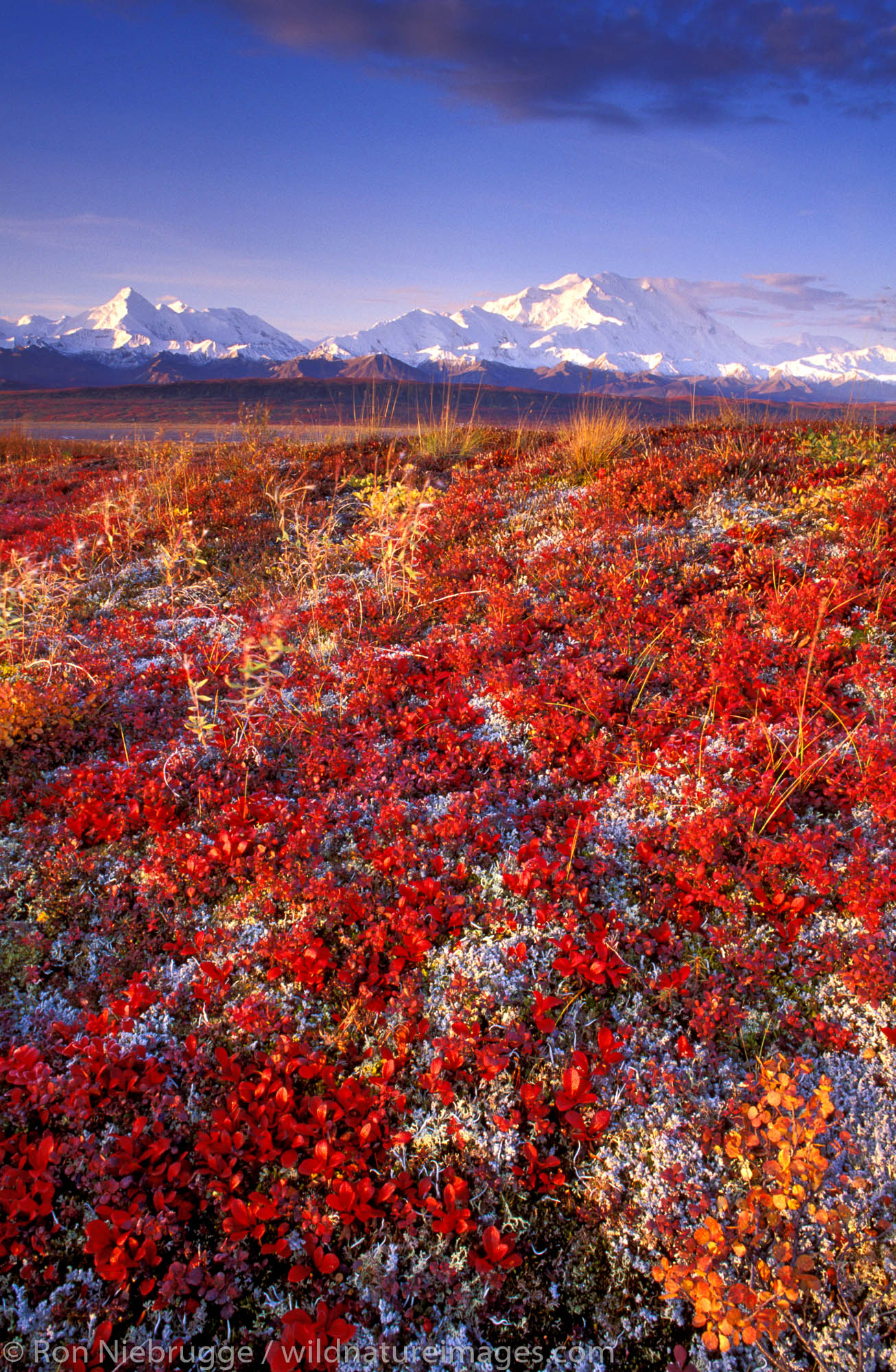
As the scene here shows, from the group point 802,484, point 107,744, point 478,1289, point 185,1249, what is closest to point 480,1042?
point 478,1289

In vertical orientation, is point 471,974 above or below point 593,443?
below

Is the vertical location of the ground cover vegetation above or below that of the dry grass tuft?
below

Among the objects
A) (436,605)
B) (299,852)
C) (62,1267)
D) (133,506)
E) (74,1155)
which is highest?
(133,506)

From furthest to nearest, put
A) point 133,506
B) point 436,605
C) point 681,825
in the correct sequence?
point 133,506 < point 436,605 < point 681,825

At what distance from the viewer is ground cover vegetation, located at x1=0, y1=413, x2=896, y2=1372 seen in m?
2.46

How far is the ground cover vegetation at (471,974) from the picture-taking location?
2457 mm

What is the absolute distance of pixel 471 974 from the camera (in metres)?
3.46

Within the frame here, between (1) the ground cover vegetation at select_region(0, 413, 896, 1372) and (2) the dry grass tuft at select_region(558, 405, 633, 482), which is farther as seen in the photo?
(2) the dry grass tuft at select_region(558, 405, 633, 482)

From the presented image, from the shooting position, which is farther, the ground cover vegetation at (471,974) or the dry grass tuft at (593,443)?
the dry grass tuft at (593,443)

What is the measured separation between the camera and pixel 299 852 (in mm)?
4156

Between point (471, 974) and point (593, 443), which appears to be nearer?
point (471, 974)

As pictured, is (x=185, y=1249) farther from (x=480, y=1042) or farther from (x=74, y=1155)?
(x=480, y=1042)

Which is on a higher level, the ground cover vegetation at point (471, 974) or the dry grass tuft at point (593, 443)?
the dry grass tuft at point (593, 443)

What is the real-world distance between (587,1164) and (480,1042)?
68cm
